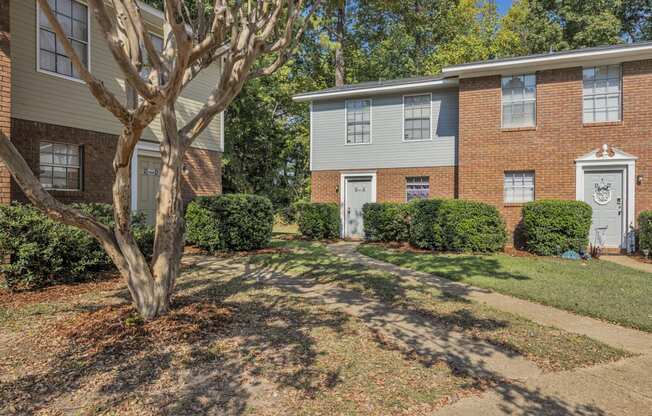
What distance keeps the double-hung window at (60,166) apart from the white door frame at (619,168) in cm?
1297

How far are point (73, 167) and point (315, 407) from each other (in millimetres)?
8777

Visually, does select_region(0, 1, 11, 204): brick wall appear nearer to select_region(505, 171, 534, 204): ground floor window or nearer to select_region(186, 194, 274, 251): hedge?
select_region(186, 194, 274, 251): hedge

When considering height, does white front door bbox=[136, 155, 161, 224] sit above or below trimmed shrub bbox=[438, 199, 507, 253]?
above

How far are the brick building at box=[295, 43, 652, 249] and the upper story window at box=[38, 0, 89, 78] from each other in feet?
26.9

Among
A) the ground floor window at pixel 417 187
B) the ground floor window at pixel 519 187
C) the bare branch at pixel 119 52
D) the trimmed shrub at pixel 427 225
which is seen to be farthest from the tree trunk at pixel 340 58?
the bare branch at pixel 119 52

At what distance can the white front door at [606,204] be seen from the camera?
11438 mm

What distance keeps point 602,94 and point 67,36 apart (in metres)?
13.7

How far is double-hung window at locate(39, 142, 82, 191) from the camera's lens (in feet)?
28.4

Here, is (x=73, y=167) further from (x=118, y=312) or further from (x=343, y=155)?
(x=343, y=155)

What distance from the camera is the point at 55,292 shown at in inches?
237

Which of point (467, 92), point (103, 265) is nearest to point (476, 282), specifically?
point (103, 265)

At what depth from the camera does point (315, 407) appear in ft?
9.48

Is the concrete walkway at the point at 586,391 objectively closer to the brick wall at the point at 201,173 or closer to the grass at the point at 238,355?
the grass at the point at 238,355

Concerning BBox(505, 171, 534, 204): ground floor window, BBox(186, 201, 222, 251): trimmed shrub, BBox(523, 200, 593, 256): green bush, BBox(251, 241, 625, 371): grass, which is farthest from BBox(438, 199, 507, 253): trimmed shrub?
BBox(186, 201, 222, 251): trimmed shrub
